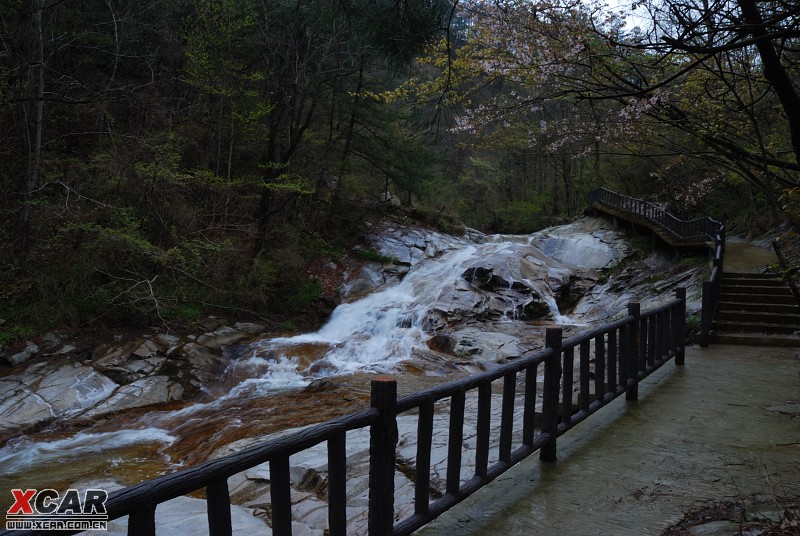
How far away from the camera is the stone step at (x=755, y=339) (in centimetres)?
1013

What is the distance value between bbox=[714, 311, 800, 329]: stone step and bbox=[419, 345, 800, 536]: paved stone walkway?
5.37 metres

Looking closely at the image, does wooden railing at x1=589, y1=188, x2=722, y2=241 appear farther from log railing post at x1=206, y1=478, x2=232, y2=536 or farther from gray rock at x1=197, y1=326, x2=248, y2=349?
log railing post at x1=206, y1=478, x2=232, y2=536

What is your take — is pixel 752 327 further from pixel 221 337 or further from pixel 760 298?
pixel 221 337

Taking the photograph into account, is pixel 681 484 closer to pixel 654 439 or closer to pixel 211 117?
pixel 654 439

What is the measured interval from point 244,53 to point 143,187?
6.10m

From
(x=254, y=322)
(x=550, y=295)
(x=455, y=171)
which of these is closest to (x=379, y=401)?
(x=254, y=322)

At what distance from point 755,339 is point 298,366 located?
967 centimetres

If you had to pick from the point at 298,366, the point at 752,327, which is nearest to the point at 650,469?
the point at 298,366

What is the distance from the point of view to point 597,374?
521 centimetres

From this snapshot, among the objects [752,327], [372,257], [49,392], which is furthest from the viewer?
[372,257]

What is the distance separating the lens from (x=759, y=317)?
1136cm

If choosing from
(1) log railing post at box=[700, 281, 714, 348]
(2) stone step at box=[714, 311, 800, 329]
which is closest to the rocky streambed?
(2) stone step at box=[714, 311, 800, 329]

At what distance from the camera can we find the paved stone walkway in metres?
3.38

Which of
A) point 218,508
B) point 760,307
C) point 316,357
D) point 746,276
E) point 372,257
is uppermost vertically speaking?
point 372,257
